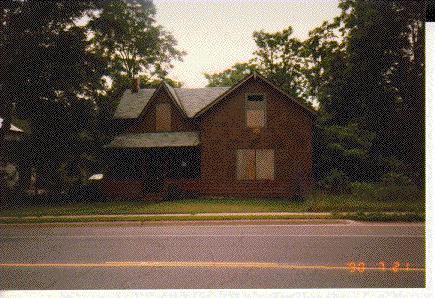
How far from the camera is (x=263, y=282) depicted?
560 cm

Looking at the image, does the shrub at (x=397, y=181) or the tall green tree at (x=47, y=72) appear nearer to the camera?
the shrub at (x=397, y=181)

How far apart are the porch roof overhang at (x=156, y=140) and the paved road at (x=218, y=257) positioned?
10327 millimetres

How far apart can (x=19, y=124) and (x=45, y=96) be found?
3670 cm

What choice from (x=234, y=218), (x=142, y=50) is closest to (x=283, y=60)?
(x=142, y=50)

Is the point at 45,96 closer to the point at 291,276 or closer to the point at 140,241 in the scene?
the point at 140,241

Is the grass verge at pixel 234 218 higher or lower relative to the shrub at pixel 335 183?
lower

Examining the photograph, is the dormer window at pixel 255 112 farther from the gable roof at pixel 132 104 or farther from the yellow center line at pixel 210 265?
the yellow center line at pixel 210 265

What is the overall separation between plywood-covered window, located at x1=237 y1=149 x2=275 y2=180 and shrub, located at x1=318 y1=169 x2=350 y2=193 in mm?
2799

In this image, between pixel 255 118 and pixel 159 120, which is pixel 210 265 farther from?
pixel 159 120

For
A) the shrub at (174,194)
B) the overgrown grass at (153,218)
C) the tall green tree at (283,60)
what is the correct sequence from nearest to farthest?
1. the overgrown grass at (153,218)
2. the shrub at (174,194)
3. the tall green tree at (283,60)

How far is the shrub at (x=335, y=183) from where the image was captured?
59.4 ft

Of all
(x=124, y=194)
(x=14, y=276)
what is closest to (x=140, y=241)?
(x=14, y=276)
